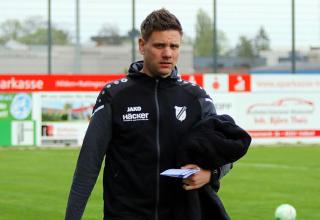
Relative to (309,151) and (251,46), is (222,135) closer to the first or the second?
(309,151)

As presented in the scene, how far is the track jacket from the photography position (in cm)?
464

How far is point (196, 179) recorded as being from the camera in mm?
4520

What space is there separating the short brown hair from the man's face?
22mm

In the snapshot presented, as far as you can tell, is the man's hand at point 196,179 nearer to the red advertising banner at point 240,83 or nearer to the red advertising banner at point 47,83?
the red advertising banner at point 47,83

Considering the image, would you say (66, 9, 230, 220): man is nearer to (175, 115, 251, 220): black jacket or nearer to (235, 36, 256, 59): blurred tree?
(175, 115, 251, 220): black jacket

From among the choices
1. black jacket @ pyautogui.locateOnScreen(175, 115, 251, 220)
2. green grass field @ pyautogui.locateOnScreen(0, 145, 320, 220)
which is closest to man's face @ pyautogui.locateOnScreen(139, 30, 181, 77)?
black jacket @ pyautogui.locateOnScreen(175, 115, 251, 220)

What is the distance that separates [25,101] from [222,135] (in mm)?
25365

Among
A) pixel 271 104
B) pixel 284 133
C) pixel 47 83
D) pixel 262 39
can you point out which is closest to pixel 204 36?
pixel 262 39

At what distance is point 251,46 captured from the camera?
6612 centimetres

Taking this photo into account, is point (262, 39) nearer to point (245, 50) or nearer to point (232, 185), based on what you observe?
point (245, 50)

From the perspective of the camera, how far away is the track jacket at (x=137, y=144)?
15.2 ft

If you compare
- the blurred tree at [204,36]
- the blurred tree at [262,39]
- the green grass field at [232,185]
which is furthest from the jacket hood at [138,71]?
the blurred tree at [204,36]

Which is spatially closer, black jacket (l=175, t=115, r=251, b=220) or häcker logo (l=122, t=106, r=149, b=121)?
black jacket (l=175, t=115, r=251, b=220)

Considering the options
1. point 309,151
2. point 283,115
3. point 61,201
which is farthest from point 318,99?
point 61,201
